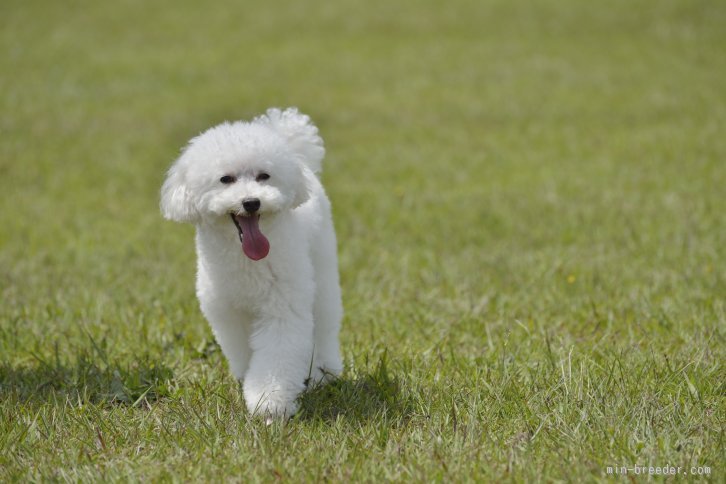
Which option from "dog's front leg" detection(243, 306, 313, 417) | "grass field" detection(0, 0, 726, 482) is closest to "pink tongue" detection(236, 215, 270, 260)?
"dog's front leg" detection(243, 306, 313, 417)

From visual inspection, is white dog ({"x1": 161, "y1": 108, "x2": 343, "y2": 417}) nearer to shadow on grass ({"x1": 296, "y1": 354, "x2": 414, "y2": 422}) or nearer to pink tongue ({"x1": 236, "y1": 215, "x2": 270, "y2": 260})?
pink tongue ({"x1": 236, "y1": 215, "x2": 270, "y2": 260})

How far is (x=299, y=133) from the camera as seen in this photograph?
4277 mm

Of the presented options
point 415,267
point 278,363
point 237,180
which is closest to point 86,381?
point 278,363

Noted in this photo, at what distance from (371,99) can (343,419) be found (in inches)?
428

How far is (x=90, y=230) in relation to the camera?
7.90m

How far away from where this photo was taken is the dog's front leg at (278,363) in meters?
3.72

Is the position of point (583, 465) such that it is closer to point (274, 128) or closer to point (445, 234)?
point (274, 128)

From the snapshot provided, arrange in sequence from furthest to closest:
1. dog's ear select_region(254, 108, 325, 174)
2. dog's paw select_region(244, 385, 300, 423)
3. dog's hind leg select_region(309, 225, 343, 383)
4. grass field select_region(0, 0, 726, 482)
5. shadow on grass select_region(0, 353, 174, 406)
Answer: dog's hind leg select_region(309, 225, 343, 383) → dog's ear select_region(254, 108, 325, 174) → shadow on grass select_region(0, 353, 174, 406) → dog's paw select_region(244, 385, 300, 423) → grass field select_region(0, 0, 726, 482)

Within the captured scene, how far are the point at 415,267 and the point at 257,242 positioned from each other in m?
2.97

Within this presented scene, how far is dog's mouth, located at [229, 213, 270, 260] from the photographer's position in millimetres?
3684

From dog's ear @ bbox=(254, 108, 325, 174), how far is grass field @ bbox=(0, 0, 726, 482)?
3.63 ft

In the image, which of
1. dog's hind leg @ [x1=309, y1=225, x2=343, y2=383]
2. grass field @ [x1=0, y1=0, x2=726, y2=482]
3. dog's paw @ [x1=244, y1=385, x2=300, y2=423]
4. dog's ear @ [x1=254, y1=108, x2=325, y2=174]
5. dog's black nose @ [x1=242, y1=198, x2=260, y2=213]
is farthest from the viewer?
dog's hind leg @ [x1=309, y1=225, x2=343, y2=383]

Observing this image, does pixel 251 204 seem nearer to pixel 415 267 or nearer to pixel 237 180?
pixel 237 180

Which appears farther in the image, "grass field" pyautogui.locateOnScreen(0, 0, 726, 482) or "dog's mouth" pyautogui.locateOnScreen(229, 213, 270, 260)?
"dog's mouth" pyautogui.locateOnScreen(229, 213, 270, 260)
